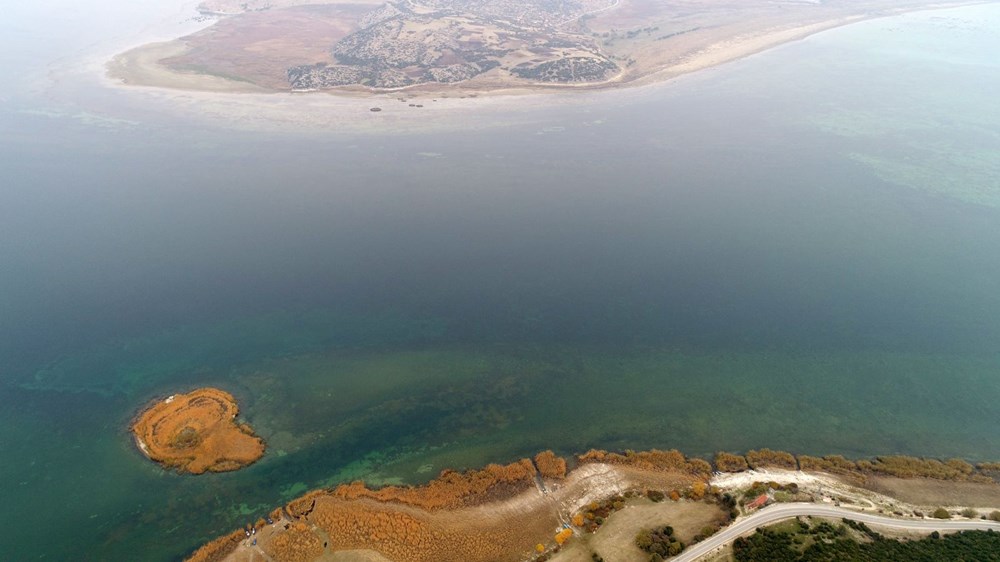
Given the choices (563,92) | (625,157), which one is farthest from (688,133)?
(563,92)

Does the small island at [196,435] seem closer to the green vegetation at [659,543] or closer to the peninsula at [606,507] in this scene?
the peninsula at [606,507]

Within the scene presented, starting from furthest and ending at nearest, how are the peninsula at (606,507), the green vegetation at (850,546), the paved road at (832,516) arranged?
the peninsula at (606,507) → the paved road at (832,516) → the green vegetation at (850,546)

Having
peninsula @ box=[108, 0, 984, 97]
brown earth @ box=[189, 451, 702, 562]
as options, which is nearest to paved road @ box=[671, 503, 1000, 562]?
brown earth @ box=[189, 451, 702, 562]

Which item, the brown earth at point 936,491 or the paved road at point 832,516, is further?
the brown earth at point 936,491

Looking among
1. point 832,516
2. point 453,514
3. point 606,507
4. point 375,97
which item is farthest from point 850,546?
point 375,97

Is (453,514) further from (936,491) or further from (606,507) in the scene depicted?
(936,491)

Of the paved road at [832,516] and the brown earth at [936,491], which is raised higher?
the paved road at [832,516]

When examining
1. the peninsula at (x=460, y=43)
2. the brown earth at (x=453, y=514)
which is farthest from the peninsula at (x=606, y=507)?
the peninsula at (x=460, y=43)
